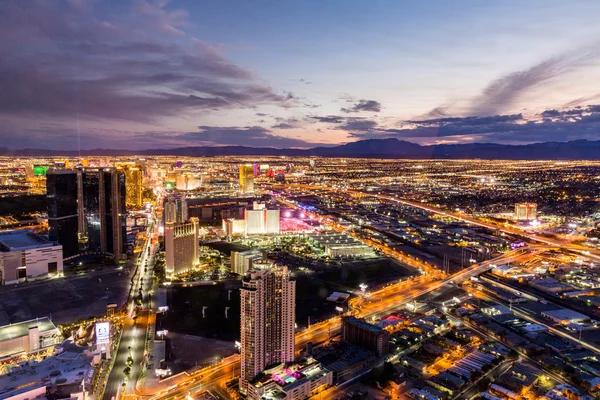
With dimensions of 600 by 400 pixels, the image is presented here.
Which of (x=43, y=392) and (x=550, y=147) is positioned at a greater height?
(x=550, y=147)

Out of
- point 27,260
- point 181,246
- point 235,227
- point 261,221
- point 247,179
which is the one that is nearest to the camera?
point 27,260

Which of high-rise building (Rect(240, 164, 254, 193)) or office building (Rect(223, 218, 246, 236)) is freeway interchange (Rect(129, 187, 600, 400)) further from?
high-rise building (Rect(240, 164, 254, 193))

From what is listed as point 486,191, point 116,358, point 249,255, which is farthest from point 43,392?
point 486,191

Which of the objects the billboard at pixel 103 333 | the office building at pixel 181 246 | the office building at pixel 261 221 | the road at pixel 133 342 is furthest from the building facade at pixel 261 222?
the billboard at pixel 103 333

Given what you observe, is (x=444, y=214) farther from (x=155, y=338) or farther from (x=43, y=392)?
(x=43, y=392)


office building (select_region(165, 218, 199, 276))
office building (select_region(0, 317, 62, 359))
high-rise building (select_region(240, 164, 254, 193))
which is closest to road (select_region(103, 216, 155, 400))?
office building (select_region(165, 218, 199, 276))

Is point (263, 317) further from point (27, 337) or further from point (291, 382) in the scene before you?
point (27, 337)

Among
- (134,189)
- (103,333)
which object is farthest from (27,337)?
(134,189)
